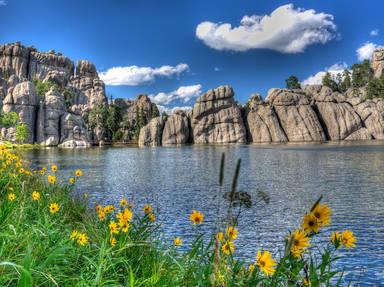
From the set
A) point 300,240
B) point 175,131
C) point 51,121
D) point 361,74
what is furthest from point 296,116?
point 300,240

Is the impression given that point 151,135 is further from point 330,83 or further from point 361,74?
point 361,74

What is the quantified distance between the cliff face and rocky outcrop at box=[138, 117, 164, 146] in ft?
45.7

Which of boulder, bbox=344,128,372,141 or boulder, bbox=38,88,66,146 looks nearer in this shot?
boulder, bbox=38,88,66,146

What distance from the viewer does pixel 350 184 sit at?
22297mm

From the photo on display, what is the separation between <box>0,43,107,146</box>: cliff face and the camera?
87.4 m

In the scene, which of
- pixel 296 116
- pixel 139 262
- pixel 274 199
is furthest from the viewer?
pixel 296 116

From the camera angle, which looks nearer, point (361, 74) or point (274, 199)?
point (274, 199)

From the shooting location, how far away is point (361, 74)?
4897 inches

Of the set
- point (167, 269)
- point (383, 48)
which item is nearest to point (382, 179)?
point (167, 269)

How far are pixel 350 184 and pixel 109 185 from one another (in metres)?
14.5

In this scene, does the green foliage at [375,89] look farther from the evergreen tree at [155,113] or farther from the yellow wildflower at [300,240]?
the yellow wildflower at [300,240]

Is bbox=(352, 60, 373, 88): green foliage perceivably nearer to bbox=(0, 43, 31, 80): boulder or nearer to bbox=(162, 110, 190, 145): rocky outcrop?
bbox=(162, 110, 190, 145): rocky outcrop

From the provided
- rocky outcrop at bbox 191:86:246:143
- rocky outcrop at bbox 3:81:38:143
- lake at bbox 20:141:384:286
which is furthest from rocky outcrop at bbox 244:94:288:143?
lake at bbox 20:141:384:286

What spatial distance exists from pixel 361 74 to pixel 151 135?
73.3 metres
